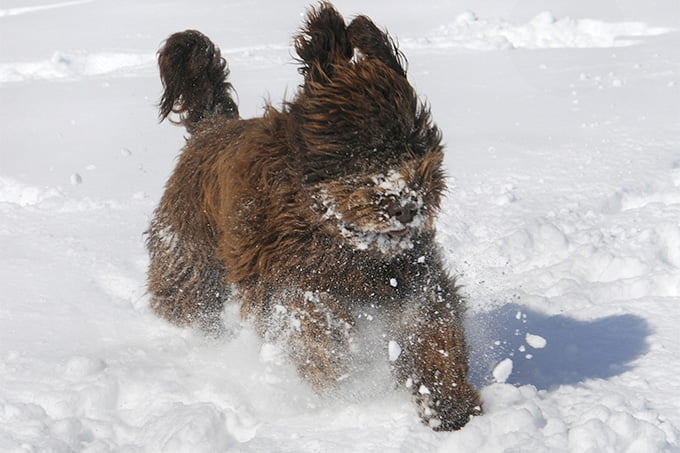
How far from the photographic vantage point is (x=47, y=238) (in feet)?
19.9

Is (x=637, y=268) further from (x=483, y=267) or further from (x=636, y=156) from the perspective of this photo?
(x=636, y=156)

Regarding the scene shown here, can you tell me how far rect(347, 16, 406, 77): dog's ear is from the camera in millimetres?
3459

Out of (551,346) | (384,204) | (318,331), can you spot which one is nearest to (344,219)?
(384,204)

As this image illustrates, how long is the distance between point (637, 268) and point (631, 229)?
0.63 metres

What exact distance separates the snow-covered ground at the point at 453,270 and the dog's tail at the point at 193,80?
1.62 ft

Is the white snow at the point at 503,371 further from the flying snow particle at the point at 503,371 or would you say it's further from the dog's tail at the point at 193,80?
the dog's tail at the point at 193,80

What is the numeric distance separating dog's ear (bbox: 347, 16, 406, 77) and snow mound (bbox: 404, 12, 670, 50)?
350 inches

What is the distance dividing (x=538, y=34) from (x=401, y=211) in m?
10.5

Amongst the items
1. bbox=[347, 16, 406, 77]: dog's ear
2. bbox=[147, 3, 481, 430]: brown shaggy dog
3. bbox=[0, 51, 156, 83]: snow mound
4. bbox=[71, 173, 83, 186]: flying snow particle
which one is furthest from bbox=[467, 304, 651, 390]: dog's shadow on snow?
bbox=[0, 51, 156, 83]: snow mound

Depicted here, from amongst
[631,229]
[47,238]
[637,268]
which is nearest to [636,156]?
[631,229]

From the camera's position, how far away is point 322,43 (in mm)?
3477

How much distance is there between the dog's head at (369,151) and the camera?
3.12m

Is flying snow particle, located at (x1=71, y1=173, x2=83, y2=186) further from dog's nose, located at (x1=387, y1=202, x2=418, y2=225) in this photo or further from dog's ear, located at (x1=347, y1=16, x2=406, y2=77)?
dog's nose, located at (x1=387, y1=202, x2=418, y2=225)

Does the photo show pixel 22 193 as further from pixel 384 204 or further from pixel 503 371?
pixel 503 371
